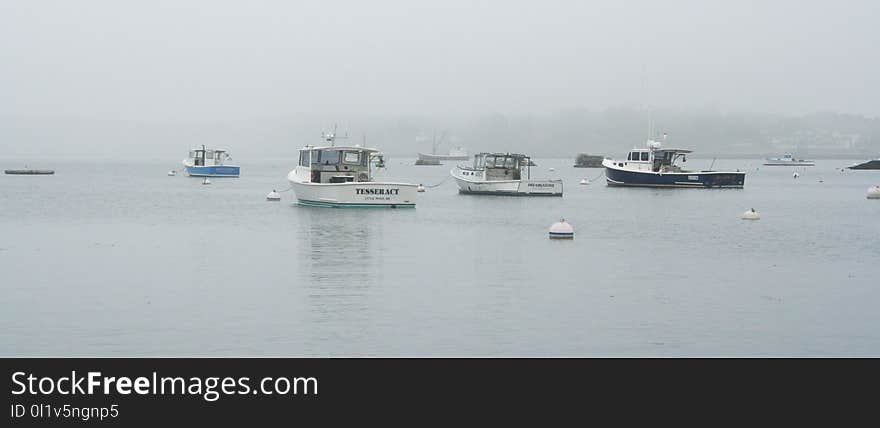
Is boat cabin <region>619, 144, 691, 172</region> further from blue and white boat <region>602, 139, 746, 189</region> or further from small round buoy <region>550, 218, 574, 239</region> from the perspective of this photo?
small round buoy <region>550, 218, 574, 239</region>

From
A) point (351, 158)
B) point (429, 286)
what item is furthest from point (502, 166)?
point (429, 286)

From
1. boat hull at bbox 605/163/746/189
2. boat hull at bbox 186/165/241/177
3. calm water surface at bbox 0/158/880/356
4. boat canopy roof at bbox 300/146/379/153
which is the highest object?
boat canopy roof at bbox 300/146/379/153

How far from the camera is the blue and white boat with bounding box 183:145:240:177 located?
114m

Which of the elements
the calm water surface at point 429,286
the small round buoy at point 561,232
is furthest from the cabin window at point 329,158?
the small round buoy at point 561,232

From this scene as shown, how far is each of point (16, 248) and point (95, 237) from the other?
4407 mm

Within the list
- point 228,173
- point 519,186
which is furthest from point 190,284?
point 228,173

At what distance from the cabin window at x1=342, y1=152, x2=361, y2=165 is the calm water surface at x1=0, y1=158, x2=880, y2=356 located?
12.4ft

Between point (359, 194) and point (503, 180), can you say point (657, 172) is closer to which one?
point (503, 180)

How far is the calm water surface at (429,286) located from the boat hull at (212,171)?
6293 cm

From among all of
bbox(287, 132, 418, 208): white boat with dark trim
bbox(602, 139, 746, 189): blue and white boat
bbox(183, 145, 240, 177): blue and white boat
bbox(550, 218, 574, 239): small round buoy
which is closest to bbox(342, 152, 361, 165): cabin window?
bbox(287, 132, 418, 208): white boat with dark trim

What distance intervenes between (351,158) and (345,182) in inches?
51.5
